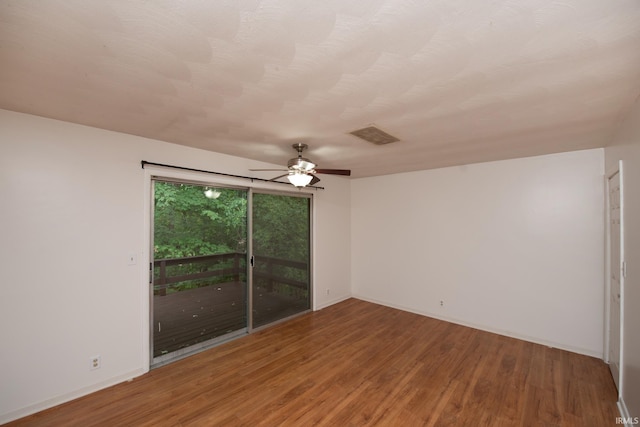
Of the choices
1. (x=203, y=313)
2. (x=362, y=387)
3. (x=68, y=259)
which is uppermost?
(x=68, y=259)

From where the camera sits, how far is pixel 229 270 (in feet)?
12.4

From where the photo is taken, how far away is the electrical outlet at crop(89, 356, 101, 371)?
2.57 metres

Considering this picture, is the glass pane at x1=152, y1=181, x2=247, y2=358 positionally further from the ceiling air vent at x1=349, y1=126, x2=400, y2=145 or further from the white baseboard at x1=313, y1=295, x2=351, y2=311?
the ceiling air vent at x1=349, y1=126, x2=400, y2=145

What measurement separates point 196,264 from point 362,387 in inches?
97.1

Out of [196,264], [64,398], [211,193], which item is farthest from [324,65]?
[64,398]

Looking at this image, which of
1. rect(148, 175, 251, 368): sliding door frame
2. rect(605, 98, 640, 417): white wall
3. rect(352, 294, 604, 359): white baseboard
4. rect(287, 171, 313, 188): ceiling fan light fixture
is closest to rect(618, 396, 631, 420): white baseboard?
rect(605, 98, 640, 417): white wall

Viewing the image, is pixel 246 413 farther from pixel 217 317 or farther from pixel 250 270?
pixel 250 270

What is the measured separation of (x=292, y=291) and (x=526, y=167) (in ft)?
13.5

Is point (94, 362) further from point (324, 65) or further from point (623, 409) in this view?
point (623, 409)

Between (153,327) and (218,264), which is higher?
(218,264)

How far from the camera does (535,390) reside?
8.55 ft

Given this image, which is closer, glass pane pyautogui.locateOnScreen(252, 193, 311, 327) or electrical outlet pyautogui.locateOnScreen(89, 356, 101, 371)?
electrical outlet pyautogui.locateOnScreen(89, 356, 101, 371)

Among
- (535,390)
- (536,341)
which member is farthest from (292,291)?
(536,341)

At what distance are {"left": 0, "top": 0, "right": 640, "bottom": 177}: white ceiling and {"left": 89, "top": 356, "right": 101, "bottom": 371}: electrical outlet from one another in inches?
91.1
